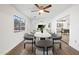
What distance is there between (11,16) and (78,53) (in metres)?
1.45

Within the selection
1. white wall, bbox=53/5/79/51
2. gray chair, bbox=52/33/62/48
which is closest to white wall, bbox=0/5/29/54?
gray chair, bbox=52/33/62/48

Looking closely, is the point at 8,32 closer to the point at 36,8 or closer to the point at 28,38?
the point at 28,38

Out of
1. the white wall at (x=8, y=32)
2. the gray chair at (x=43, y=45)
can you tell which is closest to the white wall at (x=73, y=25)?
the gray chair at (x=43, y=45)

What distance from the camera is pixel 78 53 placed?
189 centimetres

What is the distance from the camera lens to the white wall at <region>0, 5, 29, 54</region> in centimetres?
198

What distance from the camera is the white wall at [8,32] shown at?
1.98m

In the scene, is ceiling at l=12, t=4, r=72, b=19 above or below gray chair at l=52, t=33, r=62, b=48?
above

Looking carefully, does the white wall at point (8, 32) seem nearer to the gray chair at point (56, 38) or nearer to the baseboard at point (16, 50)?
the baseboard at point (16, 50)

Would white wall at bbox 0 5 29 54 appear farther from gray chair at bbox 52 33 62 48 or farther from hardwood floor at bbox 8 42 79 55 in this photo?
gray chair at bbox 52 33 62 48

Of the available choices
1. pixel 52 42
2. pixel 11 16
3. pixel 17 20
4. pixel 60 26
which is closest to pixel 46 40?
pixel 52 42

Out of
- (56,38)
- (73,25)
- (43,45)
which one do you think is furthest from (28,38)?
(73,25)
